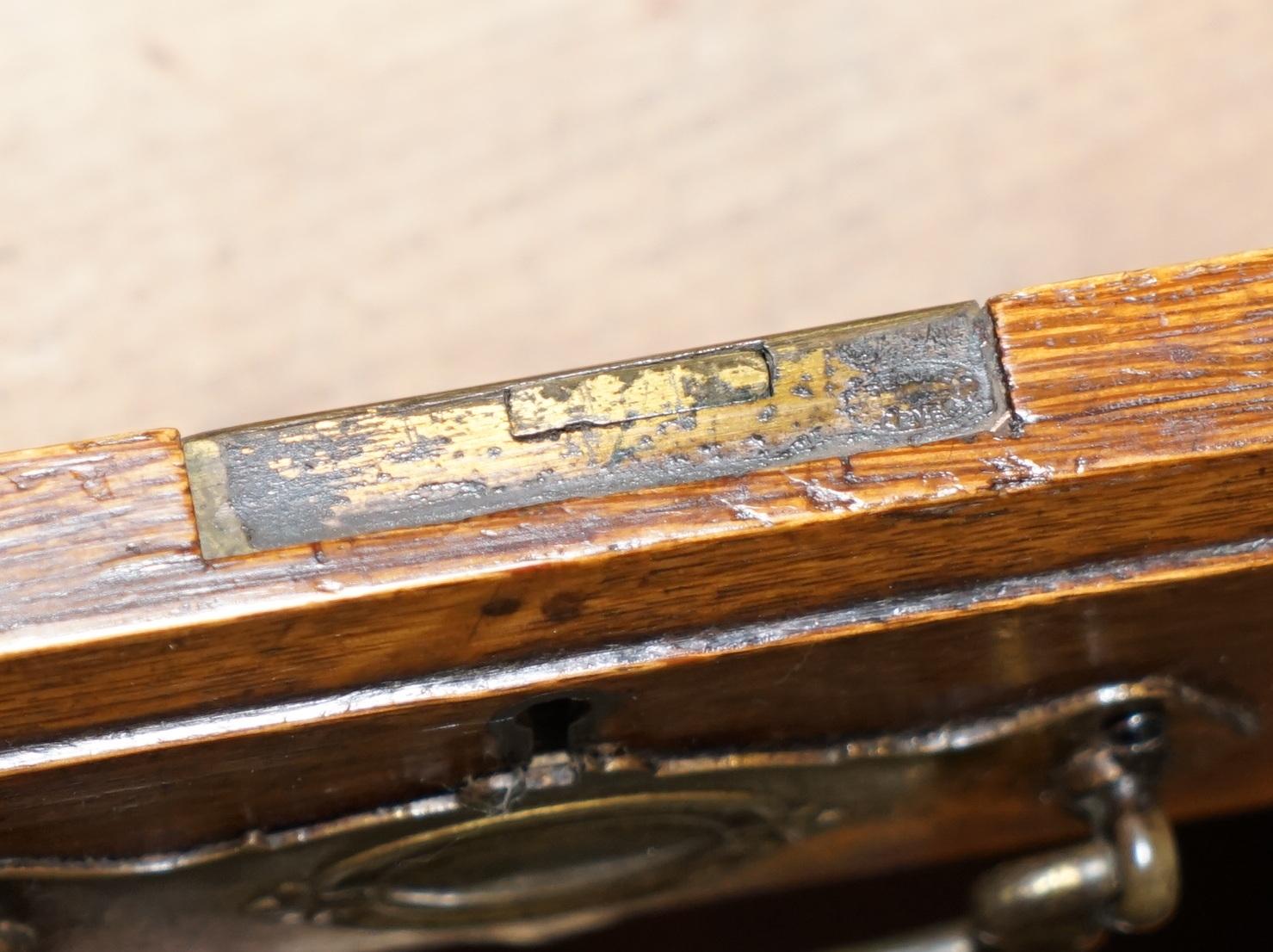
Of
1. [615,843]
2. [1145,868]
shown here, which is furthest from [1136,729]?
[615,843]

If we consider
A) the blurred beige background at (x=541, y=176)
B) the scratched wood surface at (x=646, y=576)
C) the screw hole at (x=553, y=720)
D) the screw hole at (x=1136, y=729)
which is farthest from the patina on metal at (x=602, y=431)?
the blurred beige background at (x=541, y=176)

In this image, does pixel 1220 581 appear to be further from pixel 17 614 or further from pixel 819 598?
pixel 17 614

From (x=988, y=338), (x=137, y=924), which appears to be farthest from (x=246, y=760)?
(x=988, y=338)

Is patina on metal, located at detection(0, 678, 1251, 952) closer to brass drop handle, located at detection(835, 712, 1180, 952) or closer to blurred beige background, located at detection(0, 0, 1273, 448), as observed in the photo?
brass drop handle, located at detection(835, 712, 1180, 952)

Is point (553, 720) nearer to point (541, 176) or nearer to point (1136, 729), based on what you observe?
point (1136, 729)

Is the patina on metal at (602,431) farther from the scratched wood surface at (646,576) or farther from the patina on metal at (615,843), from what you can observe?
the patina on metal at (615,843)

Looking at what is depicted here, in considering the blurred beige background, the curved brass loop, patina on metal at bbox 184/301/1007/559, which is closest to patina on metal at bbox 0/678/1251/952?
the curved brass loop
